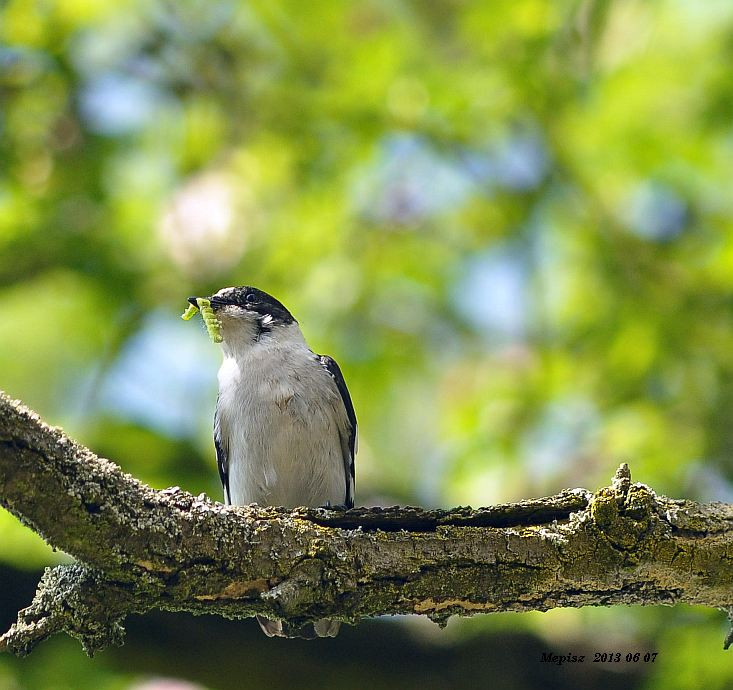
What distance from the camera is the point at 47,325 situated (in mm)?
8188

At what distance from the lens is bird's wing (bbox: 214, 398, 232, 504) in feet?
19.7

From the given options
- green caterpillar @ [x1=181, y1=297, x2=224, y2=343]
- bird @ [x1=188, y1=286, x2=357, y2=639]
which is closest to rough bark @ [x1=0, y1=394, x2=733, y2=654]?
bird @ [x1=188, y1=286, x2=357, y2=639]

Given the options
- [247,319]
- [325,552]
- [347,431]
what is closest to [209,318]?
[247,319]

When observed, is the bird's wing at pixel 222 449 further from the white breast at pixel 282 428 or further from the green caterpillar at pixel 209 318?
the green caterpillar at pixel 209 318

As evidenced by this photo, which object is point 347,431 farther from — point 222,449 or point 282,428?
point 222,449

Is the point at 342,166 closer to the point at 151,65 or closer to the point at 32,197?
the point at 151,65

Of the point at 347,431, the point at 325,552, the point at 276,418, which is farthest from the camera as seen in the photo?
the point at 347,431

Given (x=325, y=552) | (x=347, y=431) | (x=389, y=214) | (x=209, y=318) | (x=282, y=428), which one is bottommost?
(x=325, y=552)

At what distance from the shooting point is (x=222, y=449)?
611cm

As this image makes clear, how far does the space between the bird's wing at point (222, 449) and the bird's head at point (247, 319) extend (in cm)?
44

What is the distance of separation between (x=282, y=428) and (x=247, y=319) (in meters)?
0.91

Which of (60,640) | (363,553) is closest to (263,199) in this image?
(60,640)

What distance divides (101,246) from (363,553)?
5.10m

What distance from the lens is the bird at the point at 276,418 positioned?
5.67m
